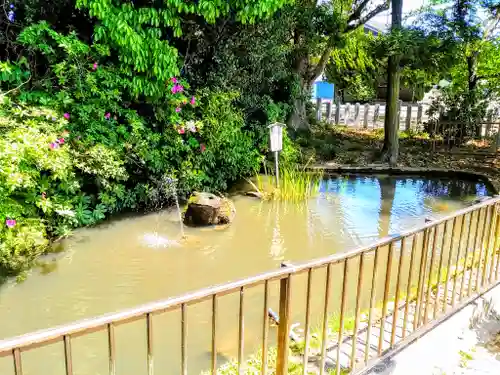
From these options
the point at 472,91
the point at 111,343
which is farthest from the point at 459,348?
the point at 472,91

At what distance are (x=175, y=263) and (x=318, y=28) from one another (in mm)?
7711

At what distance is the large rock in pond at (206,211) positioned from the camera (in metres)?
7.19

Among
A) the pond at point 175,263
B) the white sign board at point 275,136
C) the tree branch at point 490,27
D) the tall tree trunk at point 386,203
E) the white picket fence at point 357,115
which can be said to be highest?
the tree branch at point 490,27

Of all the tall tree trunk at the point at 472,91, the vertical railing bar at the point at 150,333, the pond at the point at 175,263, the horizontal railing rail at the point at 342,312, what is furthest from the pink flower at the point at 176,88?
the tall tree trunk at the point at 472,91

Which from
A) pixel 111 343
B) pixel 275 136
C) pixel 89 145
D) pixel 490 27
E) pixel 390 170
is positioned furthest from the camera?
pixel 490 27

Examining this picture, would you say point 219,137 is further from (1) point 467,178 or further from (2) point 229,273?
(1) point 467,178

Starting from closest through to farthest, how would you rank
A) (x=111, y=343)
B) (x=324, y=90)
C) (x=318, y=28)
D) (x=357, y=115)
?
(x=111, y=343), (x=318, y=28), (x=357, y=115), (x=324, y=90)

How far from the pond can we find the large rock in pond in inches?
8.3

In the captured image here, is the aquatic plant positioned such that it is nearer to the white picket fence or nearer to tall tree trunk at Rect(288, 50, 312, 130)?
tall tree trunk at Rect(288, 50, 312, 130)

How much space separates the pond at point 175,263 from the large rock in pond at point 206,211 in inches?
8.3

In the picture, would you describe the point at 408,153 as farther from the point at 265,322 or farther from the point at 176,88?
the point at 265,322

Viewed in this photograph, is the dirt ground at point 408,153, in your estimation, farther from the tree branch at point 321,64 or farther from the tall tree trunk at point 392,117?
the tree branch at point 321,64

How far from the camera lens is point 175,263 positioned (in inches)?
228

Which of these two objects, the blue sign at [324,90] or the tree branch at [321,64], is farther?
the blue sign at [324,90]
